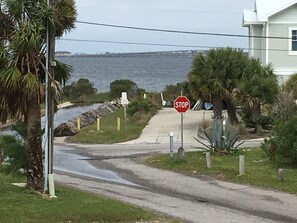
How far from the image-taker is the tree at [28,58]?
13562mm

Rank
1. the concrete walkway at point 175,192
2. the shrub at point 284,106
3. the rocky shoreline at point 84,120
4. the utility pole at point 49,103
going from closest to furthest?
the concrete walkway at point 175,192 → the utility pole at point 49,103 → the shrub at point 284,106 → the rocky shoreline at point 84,120

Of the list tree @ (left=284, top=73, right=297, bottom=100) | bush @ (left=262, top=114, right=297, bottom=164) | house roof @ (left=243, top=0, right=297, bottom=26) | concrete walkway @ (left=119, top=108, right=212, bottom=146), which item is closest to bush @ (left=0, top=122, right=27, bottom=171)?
bush @ (left=262, top=114, right=297, bottom=164)

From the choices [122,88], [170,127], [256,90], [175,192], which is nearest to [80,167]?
[175,192]

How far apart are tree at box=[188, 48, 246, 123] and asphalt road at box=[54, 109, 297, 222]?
4.65 metres

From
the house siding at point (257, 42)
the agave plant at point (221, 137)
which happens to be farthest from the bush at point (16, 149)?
the house siding at point (257, 42)

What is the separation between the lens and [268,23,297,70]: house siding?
37.7 m

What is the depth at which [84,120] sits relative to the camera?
4106 cm

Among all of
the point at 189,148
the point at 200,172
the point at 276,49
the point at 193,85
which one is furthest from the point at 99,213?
the point at 276,49

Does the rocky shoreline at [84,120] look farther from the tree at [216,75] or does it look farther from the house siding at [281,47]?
the house siding at [281,47]

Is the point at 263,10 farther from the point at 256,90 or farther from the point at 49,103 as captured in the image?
the point at 49,103

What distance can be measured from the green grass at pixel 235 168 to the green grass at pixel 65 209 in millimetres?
4970

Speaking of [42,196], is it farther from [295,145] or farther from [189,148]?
[189,148]

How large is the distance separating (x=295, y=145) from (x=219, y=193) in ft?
13.4

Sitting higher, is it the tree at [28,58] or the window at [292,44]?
the window at [292,44]
